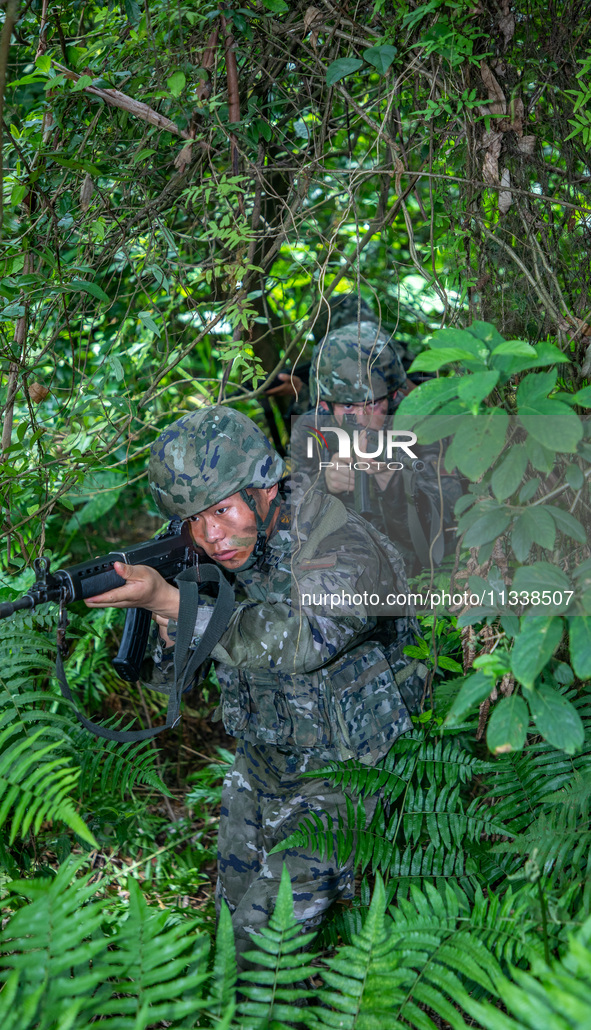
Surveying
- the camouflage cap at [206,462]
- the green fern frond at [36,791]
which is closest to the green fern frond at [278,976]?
the green fern frond at [36,791]

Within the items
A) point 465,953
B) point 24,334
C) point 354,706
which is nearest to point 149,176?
point 24,334

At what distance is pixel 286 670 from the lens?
262 centimetres

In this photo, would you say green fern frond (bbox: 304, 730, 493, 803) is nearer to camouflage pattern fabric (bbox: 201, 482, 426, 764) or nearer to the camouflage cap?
camouflage pattern fabric (bbox: 201, 482, 426, 764)

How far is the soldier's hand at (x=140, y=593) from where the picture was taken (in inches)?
96.7

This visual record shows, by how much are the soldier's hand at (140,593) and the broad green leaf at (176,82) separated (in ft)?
5.16

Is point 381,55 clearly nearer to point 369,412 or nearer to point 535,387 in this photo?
point 535,387

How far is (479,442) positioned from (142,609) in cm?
150

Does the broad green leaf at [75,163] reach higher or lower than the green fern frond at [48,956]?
higher

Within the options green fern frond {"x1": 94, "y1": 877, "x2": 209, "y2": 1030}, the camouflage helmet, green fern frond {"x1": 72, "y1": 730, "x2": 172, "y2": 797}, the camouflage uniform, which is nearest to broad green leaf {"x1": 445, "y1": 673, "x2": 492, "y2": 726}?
green fern frond {"x1": 94, "y1": 877, "x2": 209, "y2": 1030}

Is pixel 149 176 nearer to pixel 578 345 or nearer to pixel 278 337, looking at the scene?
pixel 578 345

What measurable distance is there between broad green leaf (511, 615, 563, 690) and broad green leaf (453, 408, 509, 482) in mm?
346

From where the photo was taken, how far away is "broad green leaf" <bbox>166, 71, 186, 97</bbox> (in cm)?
253

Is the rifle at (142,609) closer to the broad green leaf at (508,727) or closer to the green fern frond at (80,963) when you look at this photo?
the green fern frond at (80,963)

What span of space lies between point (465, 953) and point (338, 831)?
2.73 feet
